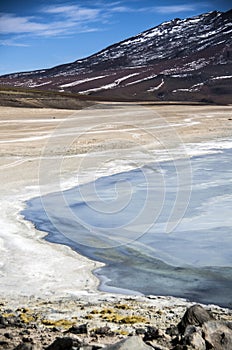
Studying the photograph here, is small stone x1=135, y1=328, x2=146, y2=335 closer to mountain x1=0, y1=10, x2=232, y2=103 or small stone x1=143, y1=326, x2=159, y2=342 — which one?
small stone x1=143, y1=326, x2=159, y2=342

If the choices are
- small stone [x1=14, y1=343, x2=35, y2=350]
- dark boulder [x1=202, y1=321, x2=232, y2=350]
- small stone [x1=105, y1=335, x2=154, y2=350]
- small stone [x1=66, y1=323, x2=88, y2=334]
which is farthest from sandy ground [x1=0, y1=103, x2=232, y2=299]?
small stone [x1=105, y1=335, x2=154, y2=350]

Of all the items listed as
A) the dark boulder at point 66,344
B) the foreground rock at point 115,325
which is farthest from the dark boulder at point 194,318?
the dark boulder at point 66,344

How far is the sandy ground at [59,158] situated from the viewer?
29.2ft

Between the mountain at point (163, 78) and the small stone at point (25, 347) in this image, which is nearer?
the small stone at point (25, 347)

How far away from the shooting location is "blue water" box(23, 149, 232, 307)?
28.7 feet

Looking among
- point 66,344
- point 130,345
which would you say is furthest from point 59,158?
point 130,345

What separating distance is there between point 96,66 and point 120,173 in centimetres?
17089

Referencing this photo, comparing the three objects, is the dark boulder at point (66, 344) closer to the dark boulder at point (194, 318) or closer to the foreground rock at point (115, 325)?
the foreground rock at point (115, 325)

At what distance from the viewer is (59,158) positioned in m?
23.2

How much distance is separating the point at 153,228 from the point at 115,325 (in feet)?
19.3

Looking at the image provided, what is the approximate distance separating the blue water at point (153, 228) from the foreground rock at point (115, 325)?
875 mm

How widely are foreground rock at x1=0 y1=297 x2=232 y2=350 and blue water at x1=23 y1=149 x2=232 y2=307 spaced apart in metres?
0.87

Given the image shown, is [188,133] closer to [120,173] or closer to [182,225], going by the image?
[120,173]

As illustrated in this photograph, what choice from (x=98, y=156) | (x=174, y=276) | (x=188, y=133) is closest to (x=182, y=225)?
(x=174, y=276)
